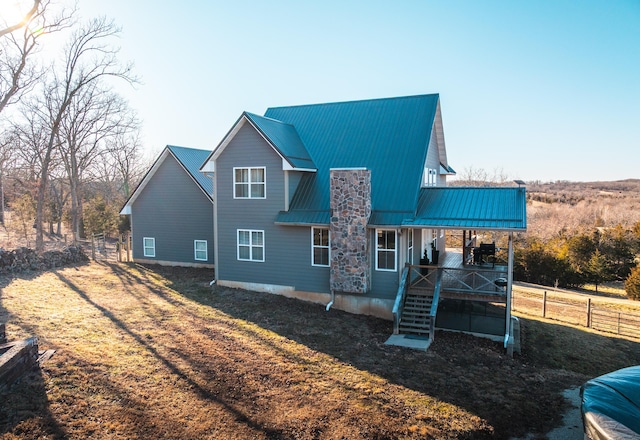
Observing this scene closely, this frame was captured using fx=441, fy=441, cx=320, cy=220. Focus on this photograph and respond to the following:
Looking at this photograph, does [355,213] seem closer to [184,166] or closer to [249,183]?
[249,183]

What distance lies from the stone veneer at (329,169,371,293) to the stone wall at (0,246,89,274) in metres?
14.9

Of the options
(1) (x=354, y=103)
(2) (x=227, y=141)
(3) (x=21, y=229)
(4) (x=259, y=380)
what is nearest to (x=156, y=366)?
(4) (x=259, y=380)

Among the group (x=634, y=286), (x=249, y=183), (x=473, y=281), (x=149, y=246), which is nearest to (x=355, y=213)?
(x=473, y=281)

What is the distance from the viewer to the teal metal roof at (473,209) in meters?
14.0

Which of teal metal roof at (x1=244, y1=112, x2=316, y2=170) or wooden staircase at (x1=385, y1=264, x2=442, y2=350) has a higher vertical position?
teal metal roof at (x1=244, y1=112, x2=316, y2=170)

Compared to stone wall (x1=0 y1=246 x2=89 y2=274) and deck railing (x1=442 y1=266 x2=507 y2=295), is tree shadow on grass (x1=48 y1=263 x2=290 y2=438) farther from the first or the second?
deck railing (x1=442 y1=266 x2=507 y2=295)

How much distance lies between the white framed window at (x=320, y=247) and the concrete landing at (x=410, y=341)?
4.14 meters

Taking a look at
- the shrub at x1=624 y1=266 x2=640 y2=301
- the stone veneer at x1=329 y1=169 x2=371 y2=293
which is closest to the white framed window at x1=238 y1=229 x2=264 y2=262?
the stone veneer at x1=329 y1=169 x2=371 y2=293

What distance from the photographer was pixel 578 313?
61.5 ft

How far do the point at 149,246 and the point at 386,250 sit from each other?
48.3ft

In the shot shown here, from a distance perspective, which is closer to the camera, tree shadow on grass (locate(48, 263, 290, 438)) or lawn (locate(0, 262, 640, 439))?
lawn (locate(0, 262, 640, 439))

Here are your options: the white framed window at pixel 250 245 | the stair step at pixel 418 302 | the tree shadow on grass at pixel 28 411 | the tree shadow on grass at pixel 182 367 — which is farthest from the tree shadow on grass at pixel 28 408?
the stair step at pixel 418 302

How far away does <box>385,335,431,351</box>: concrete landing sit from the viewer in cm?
1292

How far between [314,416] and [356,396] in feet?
4.29
